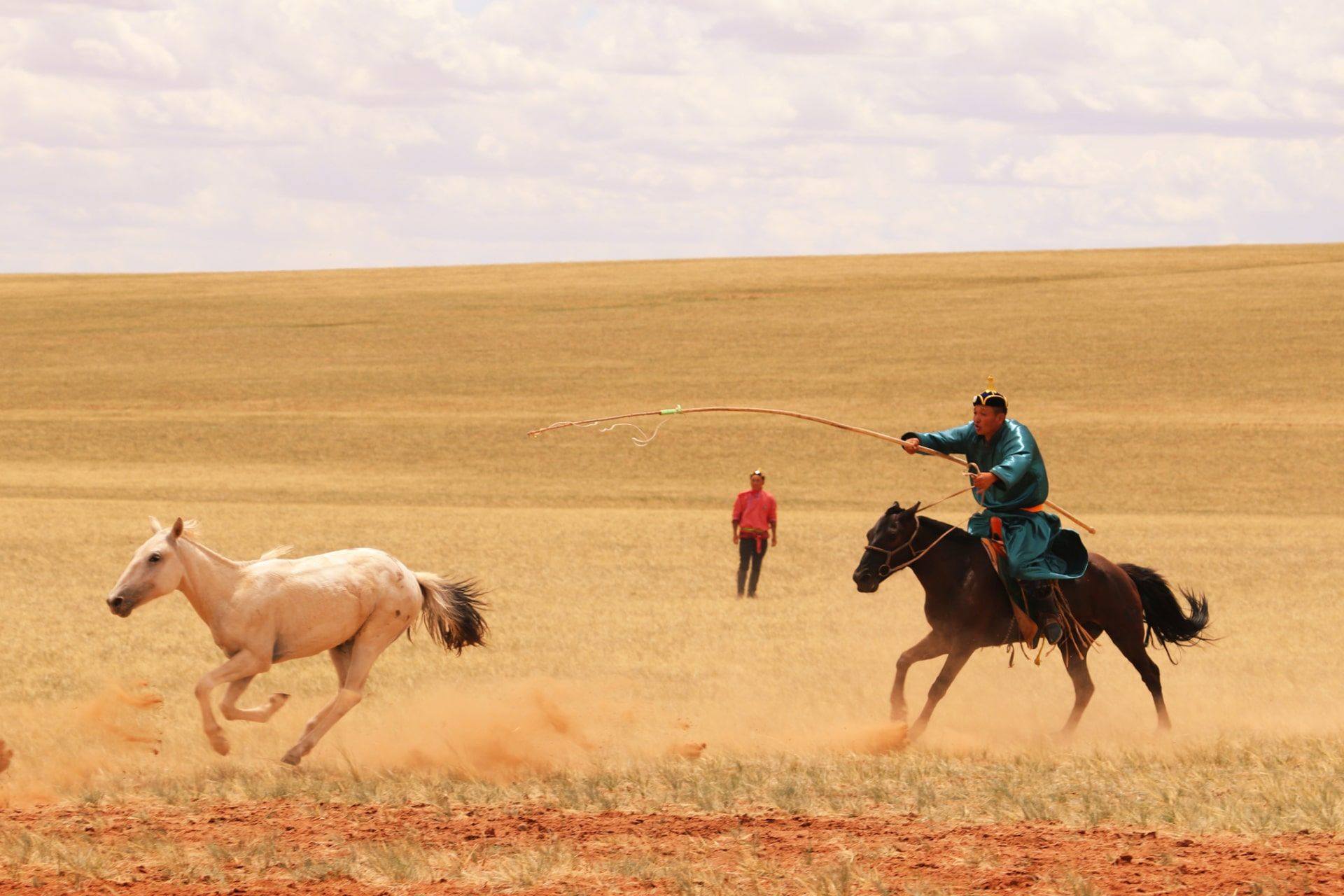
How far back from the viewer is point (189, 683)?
42.1 ft

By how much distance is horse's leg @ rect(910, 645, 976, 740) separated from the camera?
999 cm

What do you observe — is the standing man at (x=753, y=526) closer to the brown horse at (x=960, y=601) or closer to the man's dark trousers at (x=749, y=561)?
the man's dark trousers at (x=749, y=561)

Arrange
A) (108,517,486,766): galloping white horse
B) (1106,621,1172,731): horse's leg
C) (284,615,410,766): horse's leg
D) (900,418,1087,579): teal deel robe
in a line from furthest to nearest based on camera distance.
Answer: (1106,621,1172,731): horse's leg < (900,418,1087,579): teal deel robe < (284,615,410,766): horse's leg < (108,517,486,766): galloping white horse

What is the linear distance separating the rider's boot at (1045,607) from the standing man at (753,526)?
872cm

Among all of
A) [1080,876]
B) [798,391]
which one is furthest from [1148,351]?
[1080,876]

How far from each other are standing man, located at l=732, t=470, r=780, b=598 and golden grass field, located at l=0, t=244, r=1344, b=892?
511 mm

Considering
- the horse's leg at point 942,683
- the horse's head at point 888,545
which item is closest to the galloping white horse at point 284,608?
the horse's head at point 888,545

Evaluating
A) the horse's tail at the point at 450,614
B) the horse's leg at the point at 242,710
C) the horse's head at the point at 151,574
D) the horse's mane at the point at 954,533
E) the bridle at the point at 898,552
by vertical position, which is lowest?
the horse's leg at the point at 242,710

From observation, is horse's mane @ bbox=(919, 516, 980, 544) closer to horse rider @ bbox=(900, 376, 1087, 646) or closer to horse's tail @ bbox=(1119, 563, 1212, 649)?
horse rider @ bbox=(900, 376, 1087, 646)

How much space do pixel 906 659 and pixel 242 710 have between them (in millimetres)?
4583

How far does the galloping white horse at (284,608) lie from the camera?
8.91 metres

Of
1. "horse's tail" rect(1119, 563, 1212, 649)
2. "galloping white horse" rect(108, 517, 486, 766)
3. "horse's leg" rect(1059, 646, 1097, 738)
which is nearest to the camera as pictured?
"galloping white horse" rect(108, 517, 486, 766)

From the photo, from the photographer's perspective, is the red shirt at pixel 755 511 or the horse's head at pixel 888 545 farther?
the red shirt at pixel 755 511

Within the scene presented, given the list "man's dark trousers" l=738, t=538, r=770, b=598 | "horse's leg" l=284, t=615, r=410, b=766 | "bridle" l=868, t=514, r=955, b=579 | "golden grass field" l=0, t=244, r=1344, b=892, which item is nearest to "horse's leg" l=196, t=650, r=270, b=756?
"golden grass field" l=0, t=244, r=1344, b=892
